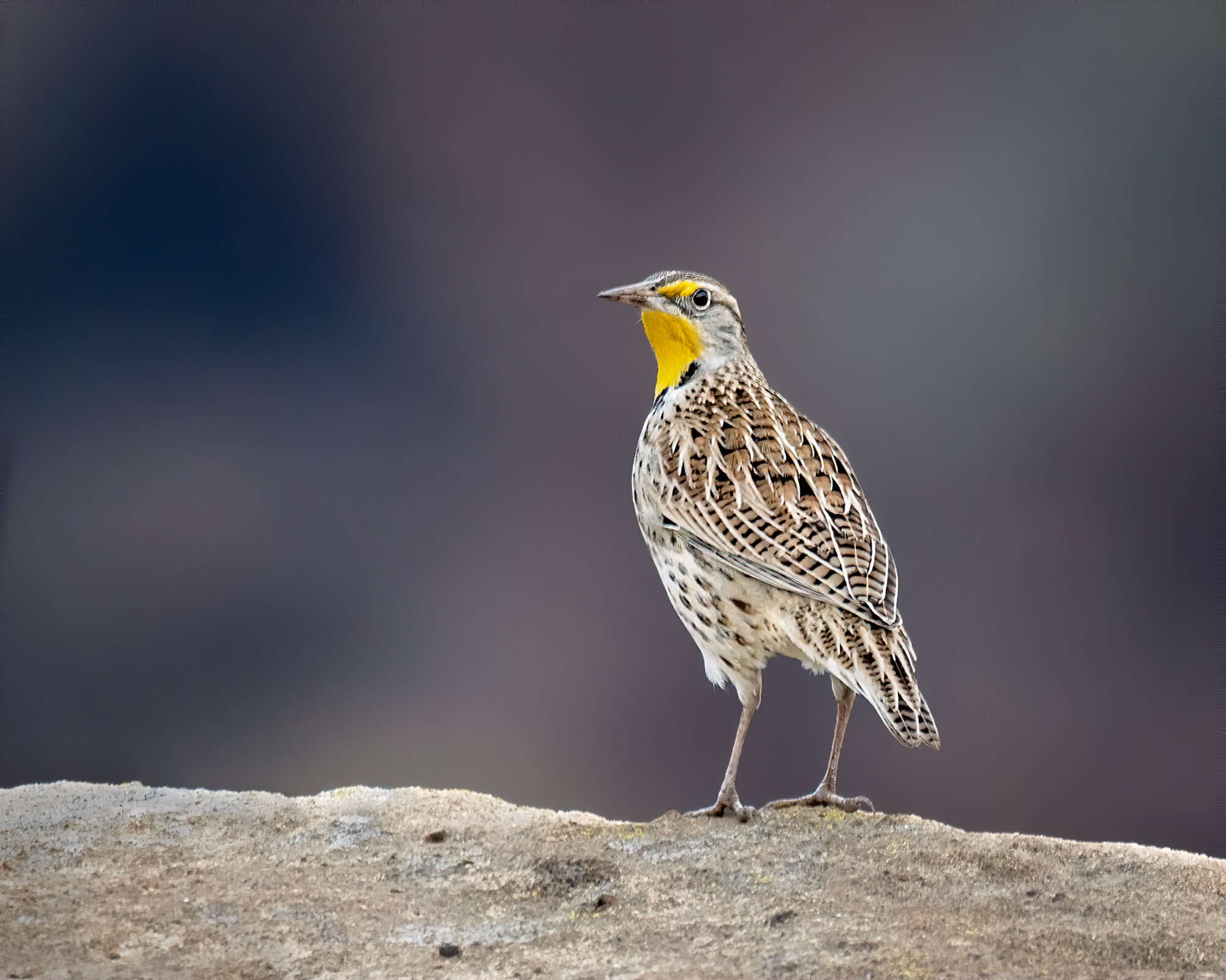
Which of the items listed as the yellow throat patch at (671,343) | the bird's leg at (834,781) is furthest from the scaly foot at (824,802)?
the yellow throat patch at (671,343)

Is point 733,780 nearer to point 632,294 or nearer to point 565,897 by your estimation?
point 565,897

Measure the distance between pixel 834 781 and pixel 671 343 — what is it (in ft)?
6.61

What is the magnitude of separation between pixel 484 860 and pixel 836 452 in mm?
2245

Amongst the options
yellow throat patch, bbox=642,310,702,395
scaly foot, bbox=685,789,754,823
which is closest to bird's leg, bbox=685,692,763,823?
scaly foot, bbox=685,789,754,823

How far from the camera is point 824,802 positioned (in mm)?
4777

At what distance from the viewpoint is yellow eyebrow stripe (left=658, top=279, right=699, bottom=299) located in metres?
5.33

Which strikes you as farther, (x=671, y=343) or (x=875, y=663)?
(x=671, y=343)

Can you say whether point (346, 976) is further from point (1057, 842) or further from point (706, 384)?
point (706, 384)

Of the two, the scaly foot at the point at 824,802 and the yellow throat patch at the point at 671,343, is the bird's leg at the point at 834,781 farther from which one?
the yellow throat patch at the point at 671,343

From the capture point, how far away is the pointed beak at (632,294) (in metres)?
5.26

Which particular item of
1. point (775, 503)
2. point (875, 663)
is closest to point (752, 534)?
point (775, 503)

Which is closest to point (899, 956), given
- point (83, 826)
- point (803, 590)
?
point (803, 590)

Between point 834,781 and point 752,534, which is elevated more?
point 752,534

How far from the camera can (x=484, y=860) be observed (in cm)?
429
